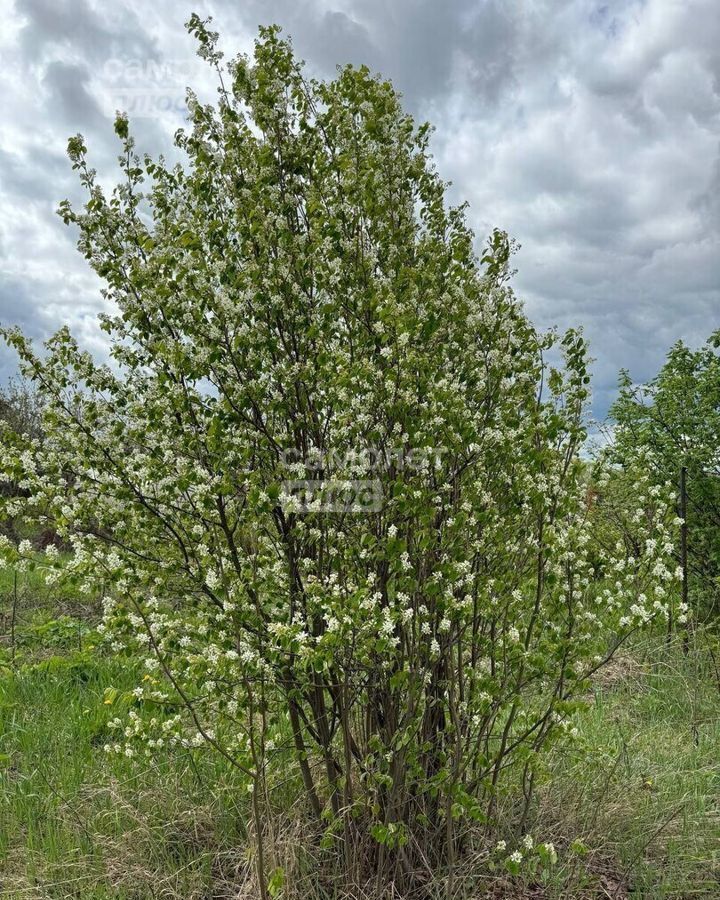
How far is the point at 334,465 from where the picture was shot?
3.54m

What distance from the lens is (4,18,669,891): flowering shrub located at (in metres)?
3.46

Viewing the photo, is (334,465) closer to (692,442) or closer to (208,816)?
(208,816)

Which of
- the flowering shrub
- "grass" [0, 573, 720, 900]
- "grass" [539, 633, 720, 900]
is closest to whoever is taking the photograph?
the flowering shrub

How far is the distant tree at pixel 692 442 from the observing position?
9.70 m

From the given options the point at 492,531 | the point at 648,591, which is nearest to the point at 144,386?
the point at 492,531

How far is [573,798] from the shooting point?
4793 mm

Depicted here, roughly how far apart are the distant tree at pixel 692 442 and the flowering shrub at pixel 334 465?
605 cm

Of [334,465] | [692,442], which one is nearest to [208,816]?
A: [334,465]

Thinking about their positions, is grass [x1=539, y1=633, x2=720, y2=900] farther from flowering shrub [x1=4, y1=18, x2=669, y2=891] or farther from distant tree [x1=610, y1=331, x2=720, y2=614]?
distant tree [x1=610, y1=331, x2=720, y2=614]

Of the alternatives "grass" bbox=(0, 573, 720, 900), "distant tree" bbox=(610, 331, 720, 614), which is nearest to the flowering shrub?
"grass" bbox=(0, 573, 720, 900)

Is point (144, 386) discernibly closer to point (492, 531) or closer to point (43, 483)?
point (43, 483)

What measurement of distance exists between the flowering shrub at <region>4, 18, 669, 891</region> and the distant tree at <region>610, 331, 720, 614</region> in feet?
19.8

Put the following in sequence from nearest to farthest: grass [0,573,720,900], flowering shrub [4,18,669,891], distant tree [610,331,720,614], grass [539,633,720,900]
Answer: flowering shrub [4,18,669,891] → grass [0,573,720,900] → grass [539,633,720,900] → distant tree [610,331,720,614]

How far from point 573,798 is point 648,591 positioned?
1.76 metres
